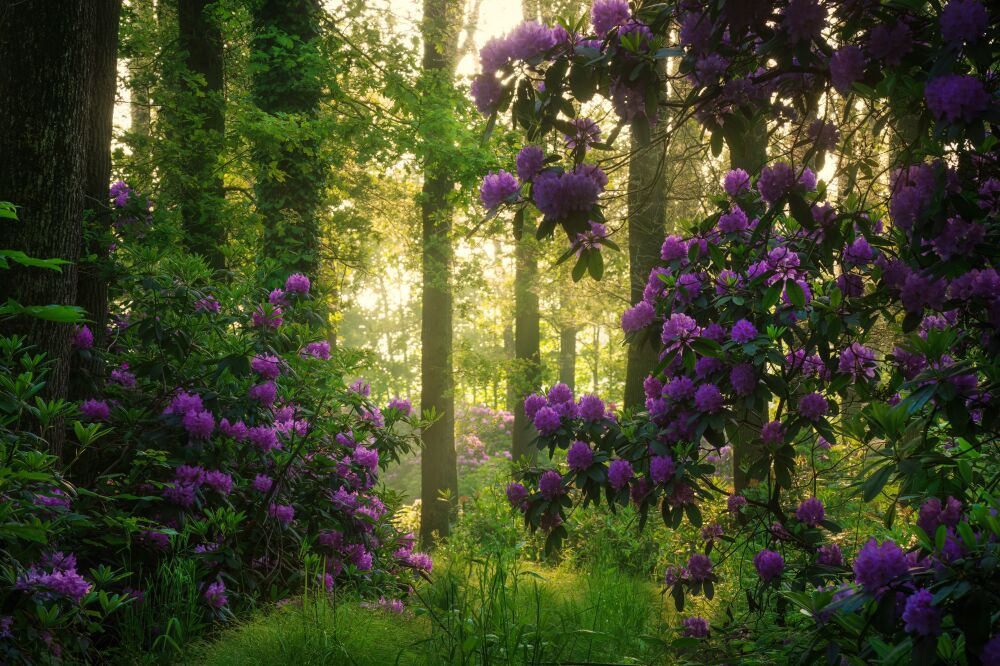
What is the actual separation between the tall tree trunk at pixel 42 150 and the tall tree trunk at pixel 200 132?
10.0ft

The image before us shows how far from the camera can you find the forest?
218 centimetres

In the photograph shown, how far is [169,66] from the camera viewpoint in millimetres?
7453

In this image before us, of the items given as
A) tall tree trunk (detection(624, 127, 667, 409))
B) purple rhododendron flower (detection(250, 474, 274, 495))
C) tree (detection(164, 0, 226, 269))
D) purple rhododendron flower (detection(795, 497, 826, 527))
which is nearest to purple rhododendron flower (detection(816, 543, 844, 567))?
purple rhododendron flower (detection(795, 497, 826, 527))

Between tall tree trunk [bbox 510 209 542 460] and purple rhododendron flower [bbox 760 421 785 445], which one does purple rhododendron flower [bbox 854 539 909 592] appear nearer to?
purple rhododendron flower [bbox 760 421 785 445]

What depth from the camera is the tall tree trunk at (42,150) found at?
3.73 m

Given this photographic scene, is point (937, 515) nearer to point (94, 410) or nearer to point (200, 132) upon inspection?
point (94, 410)

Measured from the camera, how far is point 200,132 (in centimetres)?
721

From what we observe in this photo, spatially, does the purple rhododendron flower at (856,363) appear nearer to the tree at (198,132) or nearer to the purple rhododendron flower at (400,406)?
the purple rhododendron flower at (400,406)

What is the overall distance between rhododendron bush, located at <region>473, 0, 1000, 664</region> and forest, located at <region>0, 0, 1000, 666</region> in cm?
1

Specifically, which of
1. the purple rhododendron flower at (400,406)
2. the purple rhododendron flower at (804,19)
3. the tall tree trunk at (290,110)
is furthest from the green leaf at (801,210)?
the tall tree trunk at (290,110)

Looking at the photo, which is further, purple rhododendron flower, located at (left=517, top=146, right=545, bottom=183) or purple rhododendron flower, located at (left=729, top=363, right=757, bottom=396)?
purple rhododendron flower, located at (left=729, top=363, right=757, bottom=396)

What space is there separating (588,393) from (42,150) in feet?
9.93

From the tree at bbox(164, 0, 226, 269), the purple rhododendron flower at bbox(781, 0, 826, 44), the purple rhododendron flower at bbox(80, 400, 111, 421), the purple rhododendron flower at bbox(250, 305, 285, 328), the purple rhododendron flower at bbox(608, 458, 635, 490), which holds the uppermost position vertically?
the tree at bbox(164, 0, 226, 269)

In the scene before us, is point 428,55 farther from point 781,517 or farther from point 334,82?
point 781,517
